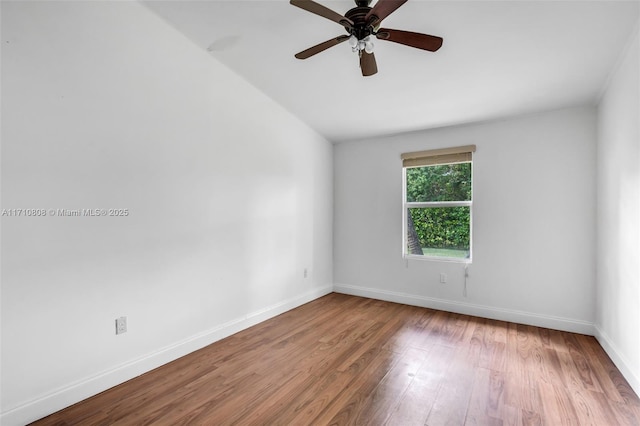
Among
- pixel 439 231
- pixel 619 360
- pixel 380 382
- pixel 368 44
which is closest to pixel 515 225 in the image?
pixel 439 231

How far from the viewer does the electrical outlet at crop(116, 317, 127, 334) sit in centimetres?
218

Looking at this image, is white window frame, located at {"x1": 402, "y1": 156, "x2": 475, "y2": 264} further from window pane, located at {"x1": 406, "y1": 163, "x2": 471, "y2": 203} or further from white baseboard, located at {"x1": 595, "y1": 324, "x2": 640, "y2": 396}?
white baseboard, located at {"x1": 595, "y1": 324, "x2": 640, "y2": 396}

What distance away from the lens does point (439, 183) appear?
12.8 feet

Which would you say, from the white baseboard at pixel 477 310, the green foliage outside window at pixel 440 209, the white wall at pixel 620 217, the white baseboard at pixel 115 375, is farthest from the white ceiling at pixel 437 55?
the white baseboard at pixel 115 375

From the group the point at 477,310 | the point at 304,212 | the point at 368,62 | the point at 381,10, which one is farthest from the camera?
the point at 304,212

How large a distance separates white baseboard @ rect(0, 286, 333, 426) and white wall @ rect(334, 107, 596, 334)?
2.02 metres

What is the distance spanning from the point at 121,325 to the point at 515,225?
3.81 m

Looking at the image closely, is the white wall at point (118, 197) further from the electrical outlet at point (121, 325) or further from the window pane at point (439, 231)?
the window pane at point (439, 231)

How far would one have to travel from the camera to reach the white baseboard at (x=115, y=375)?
5.74ft

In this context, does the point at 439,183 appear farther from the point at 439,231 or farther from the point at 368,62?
the point at 368,62

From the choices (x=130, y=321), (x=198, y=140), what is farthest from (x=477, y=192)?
(x=130, y=321)

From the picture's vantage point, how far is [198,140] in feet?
9.04

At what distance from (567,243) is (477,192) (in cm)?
99

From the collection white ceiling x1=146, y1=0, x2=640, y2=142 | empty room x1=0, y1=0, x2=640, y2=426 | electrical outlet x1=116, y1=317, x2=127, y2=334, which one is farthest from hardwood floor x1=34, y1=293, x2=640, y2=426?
white ceiling x1=146, y1=0, x2=640, y2=142
